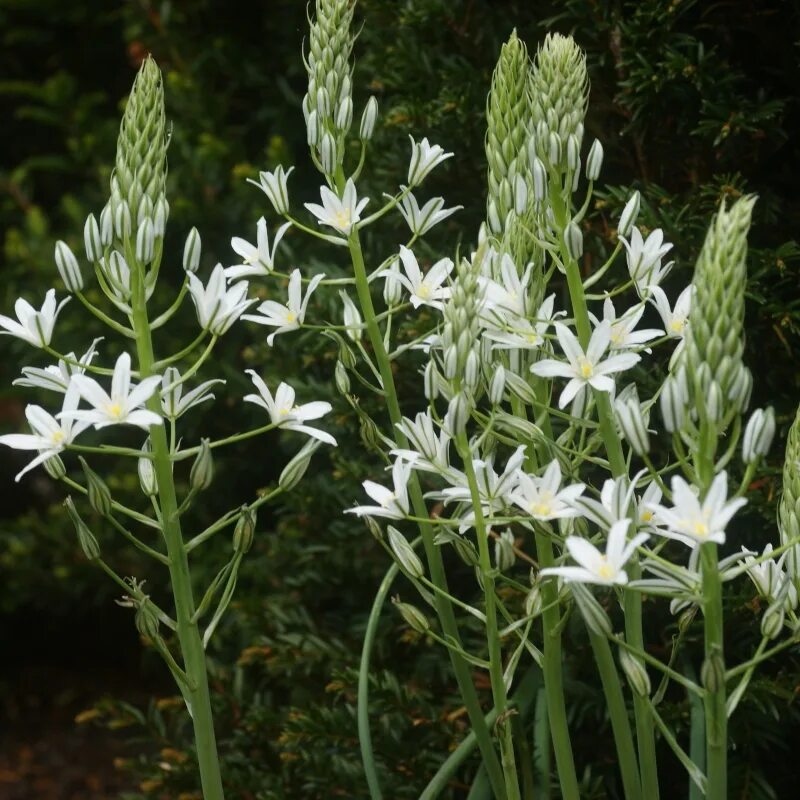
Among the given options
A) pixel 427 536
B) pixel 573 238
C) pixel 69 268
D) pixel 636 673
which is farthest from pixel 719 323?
pixel 69 268

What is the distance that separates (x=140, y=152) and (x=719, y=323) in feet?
2.51

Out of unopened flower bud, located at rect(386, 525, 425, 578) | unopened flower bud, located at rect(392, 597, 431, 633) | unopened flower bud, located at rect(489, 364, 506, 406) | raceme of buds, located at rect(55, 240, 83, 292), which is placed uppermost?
raceme of buds, located at rect(55, 240, 83, 292)

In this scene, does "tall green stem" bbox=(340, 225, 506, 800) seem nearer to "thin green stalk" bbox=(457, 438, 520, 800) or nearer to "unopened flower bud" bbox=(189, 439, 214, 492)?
"thin green stalk" bbox=(457, 438, 520, 800)

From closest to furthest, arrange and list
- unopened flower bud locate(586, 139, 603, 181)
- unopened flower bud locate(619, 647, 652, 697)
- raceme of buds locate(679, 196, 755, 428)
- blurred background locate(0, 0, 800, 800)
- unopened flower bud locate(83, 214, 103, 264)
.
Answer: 1. raceme of buds locate(679, 196, 755, 428)
2. unopened flower bud locate(619, 647, 652, 697)
3. unopened flower bud locate(83, 214, 103, 264)
4. unopened flower bud locate(586, 139, 603, 181)
5. blurred background locate(0, 0, 800, 800)

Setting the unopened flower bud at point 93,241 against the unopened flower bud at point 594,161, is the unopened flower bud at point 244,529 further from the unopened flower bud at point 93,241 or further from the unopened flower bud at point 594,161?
the unopened flower bud at point 594,161

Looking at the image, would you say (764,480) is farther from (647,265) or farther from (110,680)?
(110,680)

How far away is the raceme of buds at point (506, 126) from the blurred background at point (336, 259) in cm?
45

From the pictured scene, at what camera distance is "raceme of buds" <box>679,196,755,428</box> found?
114 centimetres

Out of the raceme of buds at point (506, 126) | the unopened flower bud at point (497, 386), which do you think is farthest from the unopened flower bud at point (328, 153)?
the unopened flower bud at point (497, 386)

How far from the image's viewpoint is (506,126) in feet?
4.90

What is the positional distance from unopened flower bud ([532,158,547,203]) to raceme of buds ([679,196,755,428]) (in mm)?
272

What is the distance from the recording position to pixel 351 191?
1550 millimetres

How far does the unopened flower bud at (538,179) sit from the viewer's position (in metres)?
1.36

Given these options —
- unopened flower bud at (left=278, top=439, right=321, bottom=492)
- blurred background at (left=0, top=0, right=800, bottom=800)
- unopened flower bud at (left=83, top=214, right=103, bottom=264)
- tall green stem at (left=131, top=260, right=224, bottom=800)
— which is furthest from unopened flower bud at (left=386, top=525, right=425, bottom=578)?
blurred background at (left=0, top=0, right=800, bottom=800)
